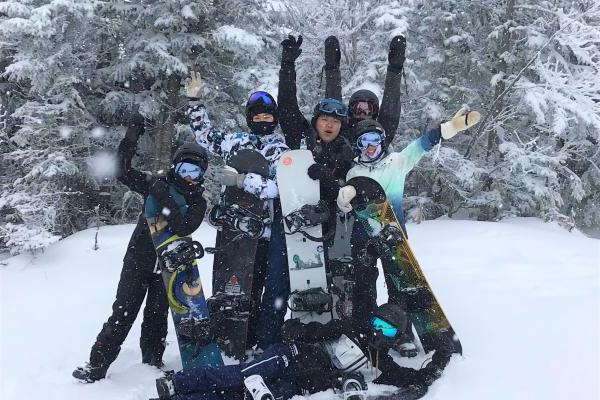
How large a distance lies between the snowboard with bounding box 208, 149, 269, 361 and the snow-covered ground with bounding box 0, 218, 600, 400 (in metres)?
0.55

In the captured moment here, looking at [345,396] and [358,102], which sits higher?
[358,102]

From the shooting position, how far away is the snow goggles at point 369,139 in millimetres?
3869

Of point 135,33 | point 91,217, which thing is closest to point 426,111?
point 135,33

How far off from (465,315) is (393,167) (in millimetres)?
1708

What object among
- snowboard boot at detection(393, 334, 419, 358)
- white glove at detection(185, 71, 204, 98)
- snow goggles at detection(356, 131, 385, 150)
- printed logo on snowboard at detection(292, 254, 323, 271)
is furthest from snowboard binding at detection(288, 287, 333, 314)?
white glove at detection(185, 71, 204, 98)

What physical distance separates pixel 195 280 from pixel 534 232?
597cm

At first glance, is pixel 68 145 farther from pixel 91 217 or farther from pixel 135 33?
pixel 135 33

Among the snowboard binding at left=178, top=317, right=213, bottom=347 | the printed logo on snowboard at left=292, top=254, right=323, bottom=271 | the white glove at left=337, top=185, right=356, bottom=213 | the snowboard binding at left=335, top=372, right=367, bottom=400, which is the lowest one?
the snowboard binding at left=335, top=372, right=367, bottom=400

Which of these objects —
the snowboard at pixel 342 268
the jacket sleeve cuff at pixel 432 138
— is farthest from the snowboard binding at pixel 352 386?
the jacket sleeve cuff at pixel 432 138

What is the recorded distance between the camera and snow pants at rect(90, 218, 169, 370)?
3.37 metres

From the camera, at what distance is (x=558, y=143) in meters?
12.1

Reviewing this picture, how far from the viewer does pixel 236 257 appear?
388 centimetres

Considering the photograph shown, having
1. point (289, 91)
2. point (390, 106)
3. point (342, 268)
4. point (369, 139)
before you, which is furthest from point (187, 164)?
point (390, 106)

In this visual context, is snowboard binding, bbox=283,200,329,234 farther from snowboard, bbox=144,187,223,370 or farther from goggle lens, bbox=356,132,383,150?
snowboard, bbox=144,187,223,370
